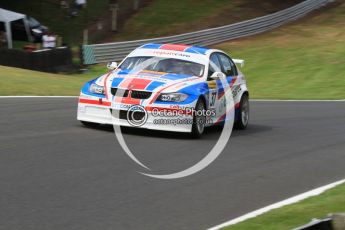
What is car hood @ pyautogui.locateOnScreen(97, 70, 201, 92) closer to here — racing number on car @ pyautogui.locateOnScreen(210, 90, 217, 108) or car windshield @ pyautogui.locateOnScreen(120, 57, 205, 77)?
car windshield @ pyautogui.locateOnScreen(120, 57, 205, 77)

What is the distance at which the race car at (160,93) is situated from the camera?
11438mm

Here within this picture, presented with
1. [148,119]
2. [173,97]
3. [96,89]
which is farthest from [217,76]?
[96,89]

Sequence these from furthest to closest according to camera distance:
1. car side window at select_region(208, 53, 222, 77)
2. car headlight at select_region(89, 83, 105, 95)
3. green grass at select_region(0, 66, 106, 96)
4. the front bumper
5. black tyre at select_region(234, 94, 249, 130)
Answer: green grass at select_region(0, 66, 106, 96) < black tyre at select_region(234, 94, 249, 130) < car side window at select_region(208, 53, 222, 77) < car headlight at select_region(89, 83, 105, 95) < the front bumper

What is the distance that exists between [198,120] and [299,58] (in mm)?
22218

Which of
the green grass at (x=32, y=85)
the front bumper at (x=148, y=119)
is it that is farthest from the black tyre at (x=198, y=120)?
the green grass at (x=32, y=85)

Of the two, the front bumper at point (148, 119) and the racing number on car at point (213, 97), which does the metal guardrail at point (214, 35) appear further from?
the front bumper at point (148, 119)

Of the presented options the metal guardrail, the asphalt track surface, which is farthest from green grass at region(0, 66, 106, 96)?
the metal guardrail

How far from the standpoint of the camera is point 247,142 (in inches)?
474

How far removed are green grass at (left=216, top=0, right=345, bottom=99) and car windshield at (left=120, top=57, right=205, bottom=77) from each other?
11.1 meters

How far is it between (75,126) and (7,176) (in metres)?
4.29

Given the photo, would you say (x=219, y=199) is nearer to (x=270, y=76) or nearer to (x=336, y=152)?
(x=336, y=152)

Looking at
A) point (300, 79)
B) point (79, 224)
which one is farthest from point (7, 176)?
point (300, 79)

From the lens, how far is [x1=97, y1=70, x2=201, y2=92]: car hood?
11.6m

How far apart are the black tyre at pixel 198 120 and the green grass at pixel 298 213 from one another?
3851mm
